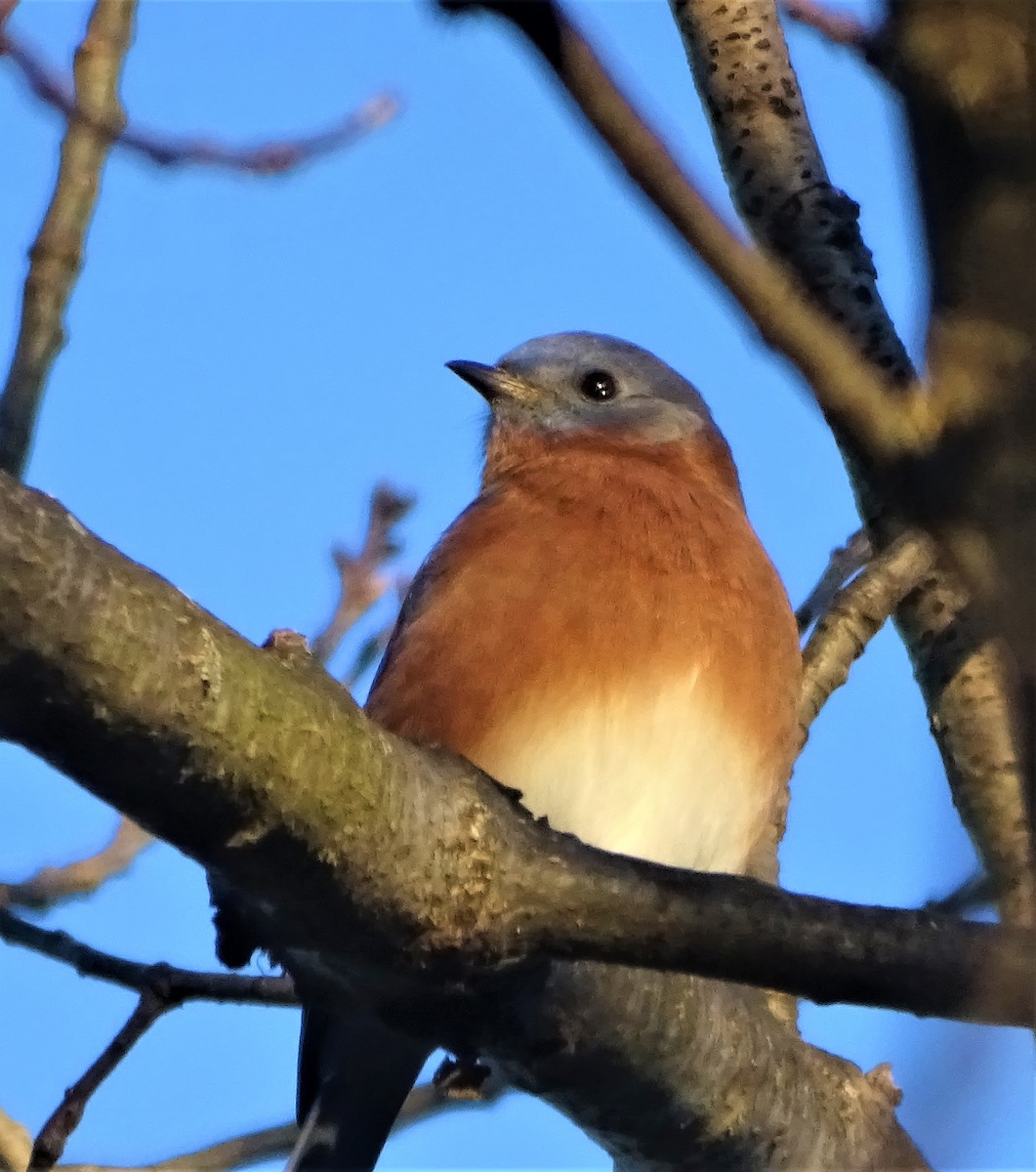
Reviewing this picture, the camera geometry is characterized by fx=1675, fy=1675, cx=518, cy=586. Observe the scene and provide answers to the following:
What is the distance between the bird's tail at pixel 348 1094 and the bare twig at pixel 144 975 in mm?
286

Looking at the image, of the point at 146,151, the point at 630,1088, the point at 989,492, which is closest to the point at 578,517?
the point at 146,151

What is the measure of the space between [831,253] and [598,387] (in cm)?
172

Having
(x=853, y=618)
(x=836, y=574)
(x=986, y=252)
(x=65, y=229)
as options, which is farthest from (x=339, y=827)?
(x=836, y=574)

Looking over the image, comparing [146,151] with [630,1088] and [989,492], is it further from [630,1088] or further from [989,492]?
[989,492]

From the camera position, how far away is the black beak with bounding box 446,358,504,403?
6676 millimetres

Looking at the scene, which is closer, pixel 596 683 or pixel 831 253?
pixel 596 683

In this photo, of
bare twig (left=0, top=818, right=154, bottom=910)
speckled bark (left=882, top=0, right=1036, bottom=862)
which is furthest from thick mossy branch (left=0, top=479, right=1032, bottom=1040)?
bare twig (left=0, top=818, right=154, bottom=910)

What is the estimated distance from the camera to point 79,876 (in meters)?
5.77

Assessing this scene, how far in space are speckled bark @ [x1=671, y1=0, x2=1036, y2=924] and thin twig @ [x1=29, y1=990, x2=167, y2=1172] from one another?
2167mm

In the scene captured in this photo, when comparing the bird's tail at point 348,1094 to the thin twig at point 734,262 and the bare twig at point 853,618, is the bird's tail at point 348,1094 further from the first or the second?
the thin twig at point 734,262

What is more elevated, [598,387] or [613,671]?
[598,387]

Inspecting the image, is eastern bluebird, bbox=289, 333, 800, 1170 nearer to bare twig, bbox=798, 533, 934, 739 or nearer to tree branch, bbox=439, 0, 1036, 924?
bare twig, bbox=798, 533, 934, 739

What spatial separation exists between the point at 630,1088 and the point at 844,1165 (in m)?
0.77

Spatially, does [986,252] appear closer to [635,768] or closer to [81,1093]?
[81,1093]
